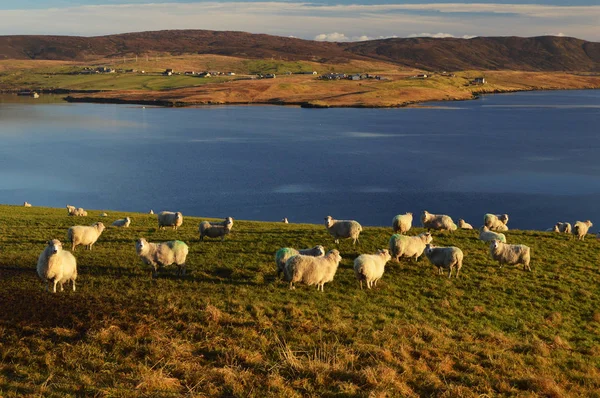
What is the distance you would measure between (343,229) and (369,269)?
6234mm

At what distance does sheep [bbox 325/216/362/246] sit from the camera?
23.8 m

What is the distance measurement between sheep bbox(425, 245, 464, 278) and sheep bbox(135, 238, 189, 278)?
10.2m

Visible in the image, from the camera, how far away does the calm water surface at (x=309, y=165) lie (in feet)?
197

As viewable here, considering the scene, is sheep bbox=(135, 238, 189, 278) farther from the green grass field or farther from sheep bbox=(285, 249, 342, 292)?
sheep bbox=(285, 249, 342, 292)

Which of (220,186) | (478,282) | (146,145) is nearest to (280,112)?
(146,145)

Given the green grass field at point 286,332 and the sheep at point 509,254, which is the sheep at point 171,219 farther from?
the sheep at point 509,254

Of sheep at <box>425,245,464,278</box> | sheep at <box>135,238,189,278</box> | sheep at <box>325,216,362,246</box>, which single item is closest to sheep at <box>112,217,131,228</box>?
sheep at <box>135,238,189,278</box>

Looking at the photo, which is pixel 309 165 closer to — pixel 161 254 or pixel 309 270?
pixel 161 254

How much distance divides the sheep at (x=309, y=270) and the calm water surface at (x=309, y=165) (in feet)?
113

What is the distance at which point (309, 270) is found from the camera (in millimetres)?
17172

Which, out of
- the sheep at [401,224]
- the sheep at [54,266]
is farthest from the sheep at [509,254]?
the sheep at [54,266]

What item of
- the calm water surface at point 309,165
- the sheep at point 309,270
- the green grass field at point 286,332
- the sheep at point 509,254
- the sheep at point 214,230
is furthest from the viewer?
the calm water surface at point 309,165

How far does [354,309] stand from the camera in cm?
1584

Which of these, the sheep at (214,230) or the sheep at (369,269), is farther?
the sheep at (214,230)
